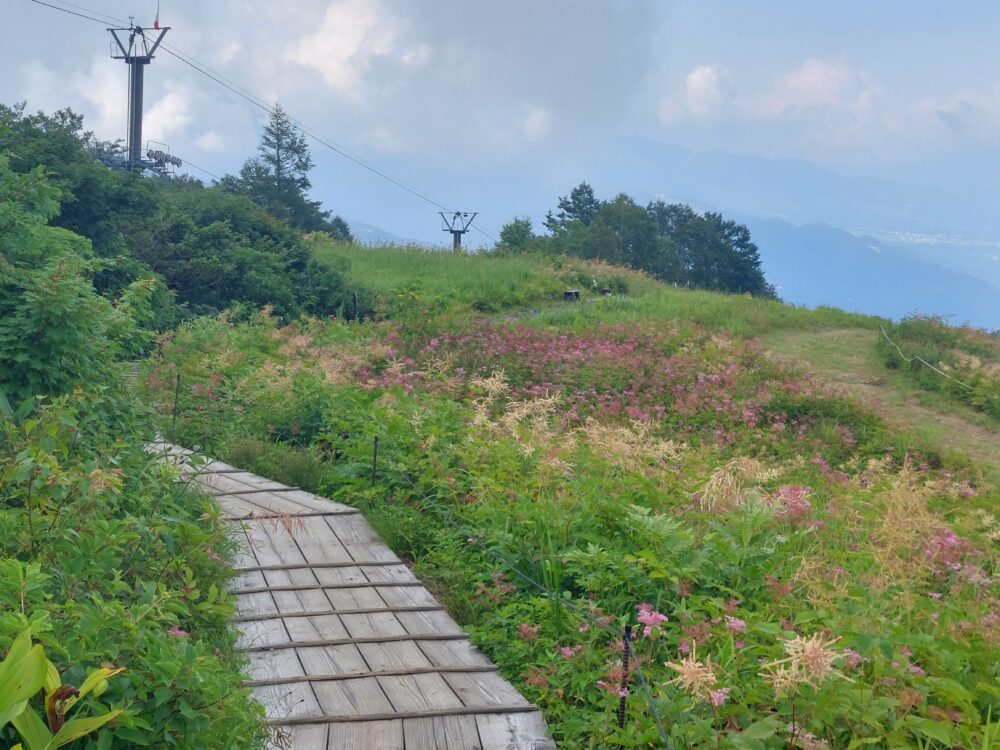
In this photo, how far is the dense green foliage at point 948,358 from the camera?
41.7 ft

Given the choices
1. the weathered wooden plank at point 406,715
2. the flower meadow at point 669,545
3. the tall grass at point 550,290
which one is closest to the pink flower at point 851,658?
the flower meadow at point 669,545

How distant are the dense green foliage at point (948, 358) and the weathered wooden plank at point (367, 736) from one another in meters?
11.2

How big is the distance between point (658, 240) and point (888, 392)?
123 ft

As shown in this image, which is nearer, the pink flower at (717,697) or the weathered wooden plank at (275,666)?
the pink flower at (717,697)

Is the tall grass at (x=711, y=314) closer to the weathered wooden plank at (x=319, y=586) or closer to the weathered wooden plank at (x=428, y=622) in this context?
the weathered wooden plank at (x=319, y=586)

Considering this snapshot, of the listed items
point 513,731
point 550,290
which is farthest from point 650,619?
point 550,290

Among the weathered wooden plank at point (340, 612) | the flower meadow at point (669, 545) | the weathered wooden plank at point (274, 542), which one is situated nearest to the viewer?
the flower meadow at point (669, 545)

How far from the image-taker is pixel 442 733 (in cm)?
353

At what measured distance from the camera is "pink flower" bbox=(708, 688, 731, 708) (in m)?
3.10

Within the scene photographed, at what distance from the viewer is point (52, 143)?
14906 millimetres

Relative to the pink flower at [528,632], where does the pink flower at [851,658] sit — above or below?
above

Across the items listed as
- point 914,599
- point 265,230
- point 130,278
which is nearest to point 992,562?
point 914,599

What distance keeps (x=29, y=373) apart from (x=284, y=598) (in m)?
1.84

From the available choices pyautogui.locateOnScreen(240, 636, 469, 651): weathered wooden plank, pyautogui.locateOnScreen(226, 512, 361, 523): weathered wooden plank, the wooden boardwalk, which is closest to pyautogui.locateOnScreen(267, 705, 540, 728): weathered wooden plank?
the wooden boardwalk
